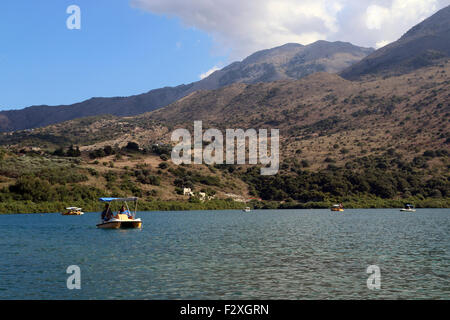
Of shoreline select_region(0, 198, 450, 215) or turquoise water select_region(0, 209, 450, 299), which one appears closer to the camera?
turquoise water select_region(0, 209, 450, 299)

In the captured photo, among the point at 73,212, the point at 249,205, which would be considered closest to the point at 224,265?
the point at 73,212

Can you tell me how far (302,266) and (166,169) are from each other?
11312 cm

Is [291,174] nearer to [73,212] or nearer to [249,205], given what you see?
[249,205]

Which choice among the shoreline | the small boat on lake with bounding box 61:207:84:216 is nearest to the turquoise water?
the small boat on lake with bounding box 61:207:84:216

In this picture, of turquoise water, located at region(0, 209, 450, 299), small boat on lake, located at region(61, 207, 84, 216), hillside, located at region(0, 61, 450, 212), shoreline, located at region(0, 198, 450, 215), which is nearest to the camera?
turquoise water, located at region(0, 209, 450, 299)

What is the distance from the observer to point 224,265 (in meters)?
32.3

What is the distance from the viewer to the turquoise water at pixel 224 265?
2438cm

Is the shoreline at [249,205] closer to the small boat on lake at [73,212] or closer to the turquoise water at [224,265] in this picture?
the small boat on lake at [73,212]

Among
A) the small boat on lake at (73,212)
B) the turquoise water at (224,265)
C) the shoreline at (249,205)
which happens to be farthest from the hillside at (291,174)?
the turquoise water at (224,265)

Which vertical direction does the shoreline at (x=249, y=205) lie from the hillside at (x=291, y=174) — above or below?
below

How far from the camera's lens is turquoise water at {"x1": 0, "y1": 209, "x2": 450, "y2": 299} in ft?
80.0

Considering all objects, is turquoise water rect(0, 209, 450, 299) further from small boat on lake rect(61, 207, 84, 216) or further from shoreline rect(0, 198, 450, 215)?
→ shoreline rect(0, 198, 450, 215)

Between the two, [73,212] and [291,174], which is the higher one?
[291,174]
